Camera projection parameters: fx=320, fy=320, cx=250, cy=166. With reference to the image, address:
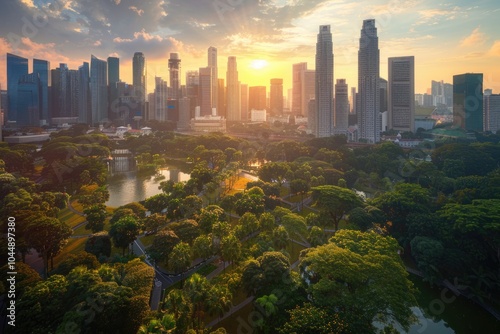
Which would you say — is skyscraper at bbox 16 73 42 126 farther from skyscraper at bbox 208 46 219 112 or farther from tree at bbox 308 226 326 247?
tree at bbox 308 226 326 247

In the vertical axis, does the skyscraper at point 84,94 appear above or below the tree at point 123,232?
above

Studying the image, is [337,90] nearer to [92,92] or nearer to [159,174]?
[159,174]

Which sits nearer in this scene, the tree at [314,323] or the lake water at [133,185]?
the tree at [314,323]

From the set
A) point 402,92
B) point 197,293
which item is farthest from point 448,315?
point 402,92

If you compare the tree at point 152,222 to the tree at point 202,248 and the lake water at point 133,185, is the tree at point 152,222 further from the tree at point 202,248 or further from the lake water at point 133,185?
the lake water at point 133,185

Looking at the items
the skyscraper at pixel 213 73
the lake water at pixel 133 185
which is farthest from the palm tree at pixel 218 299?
the skyscraper at pixel 213 73
